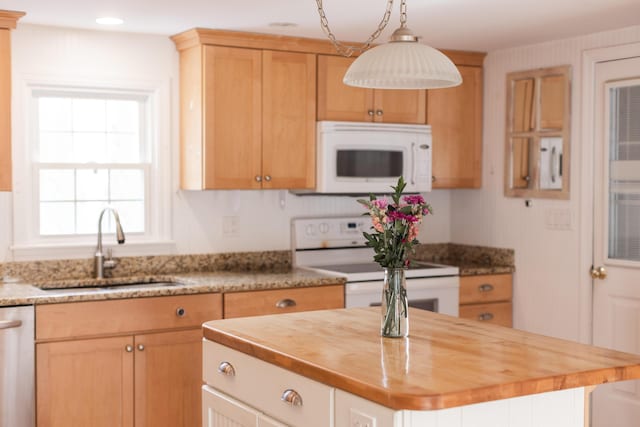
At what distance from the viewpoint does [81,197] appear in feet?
15.1

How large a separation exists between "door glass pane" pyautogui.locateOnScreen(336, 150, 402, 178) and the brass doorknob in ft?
4.02

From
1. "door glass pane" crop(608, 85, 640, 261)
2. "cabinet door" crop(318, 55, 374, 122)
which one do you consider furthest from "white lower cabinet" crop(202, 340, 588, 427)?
"door glass pane" crop(608, 85, 640, 261)

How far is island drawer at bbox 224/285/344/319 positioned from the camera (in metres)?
4.27

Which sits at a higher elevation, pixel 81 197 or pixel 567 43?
pixel 567 43

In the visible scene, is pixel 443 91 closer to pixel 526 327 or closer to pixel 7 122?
pixel 526 327

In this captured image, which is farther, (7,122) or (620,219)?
(620,219)

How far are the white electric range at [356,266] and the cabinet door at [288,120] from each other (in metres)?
0.45

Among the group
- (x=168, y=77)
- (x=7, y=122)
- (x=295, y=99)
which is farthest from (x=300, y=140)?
(x=7, y=122)

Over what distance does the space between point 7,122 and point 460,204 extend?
288 cm

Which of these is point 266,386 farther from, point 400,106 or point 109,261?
point 400,106

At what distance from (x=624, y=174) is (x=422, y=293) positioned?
125 centimetres

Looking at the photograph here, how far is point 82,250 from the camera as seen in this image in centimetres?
452

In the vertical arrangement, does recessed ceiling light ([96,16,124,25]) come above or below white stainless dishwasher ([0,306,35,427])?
above

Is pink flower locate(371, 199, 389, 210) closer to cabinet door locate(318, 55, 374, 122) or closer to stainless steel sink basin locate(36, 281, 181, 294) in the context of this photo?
stainless steel sink basin locate(36, 281, 181, 294)
